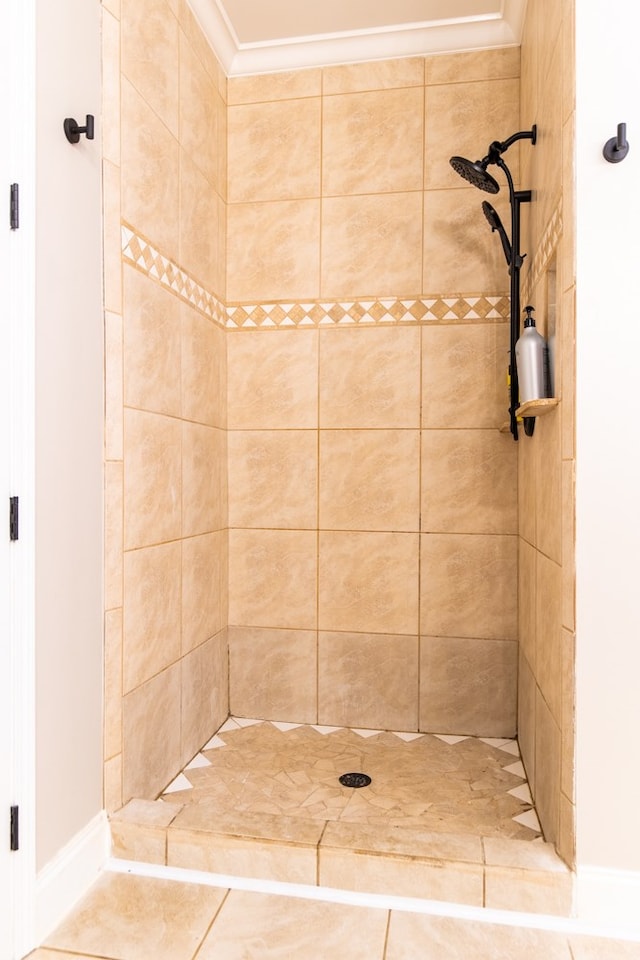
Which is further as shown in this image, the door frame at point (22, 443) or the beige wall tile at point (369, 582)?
the beige wall tile at point (369, 582)

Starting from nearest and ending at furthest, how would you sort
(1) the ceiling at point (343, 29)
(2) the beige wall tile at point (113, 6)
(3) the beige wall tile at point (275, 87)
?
(2) the beige wall tile at point (113, 6) < (1) the ceiling at point (343, 29) < (3) the beige wall tile at point (275, 87)

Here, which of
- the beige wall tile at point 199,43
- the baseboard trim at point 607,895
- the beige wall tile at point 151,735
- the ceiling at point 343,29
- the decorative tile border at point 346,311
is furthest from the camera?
the decorative tile border at point 346,311

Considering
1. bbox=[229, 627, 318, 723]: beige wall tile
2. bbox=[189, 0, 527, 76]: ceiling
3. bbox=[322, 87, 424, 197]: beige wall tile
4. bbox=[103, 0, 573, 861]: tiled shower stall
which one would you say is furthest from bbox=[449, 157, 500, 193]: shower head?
bbox=[229, 627, 318, 723]: beige wall tile

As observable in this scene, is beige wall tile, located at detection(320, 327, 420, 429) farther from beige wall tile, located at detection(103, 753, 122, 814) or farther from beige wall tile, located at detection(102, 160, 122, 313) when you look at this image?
beige wall tile, located at detection(103, 753, 122, 814)

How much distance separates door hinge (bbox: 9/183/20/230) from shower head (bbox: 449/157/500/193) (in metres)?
1.22

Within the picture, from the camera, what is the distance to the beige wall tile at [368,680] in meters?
2.51

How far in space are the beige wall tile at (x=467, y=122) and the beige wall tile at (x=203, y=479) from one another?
124 centimetres

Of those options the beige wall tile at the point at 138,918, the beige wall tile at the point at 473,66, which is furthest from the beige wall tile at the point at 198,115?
the beige wall tile at the point at 138,918

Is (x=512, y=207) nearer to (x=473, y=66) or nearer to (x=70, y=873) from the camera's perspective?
(x=473, y=66)

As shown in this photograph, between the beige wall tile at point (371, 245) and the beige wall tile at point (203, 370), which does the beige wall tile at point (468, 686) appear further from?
the beige wall tile at point (371, 245)

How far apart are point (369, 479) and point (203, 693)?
98cm

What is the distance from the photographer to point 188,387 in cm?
224

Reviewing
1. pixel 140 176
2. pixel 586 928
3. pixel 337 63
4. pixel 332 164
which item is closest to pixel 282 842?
pixel 586 928

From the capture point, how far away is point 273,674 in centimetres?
261
